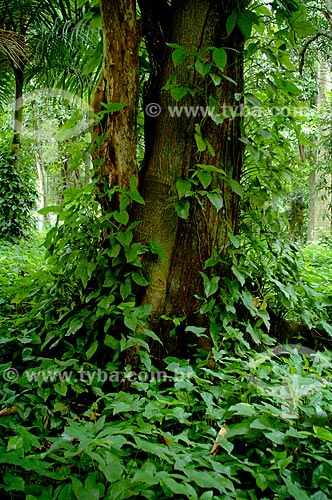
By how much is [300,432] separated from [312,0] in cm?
627

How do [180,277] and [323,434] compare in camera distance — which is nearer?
[323,434]

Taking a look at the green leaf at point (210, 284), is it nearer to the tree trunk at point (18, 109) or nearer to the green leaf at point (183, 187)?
the green leaf at point (183, 187)

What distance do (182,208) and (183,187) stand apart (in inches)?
3.6

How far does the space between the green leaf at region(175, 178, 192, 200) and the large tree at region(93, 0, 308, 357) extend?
37 mm

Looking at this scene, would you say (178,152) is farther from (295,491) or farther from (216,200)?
(295,491)

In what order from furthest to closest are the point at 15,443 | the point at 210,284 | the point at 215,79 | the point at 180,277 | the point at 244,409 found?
the point at 180,277 → the point at 210,284 → the point at 215,79 → the point at 244,409 → the point at 15,443

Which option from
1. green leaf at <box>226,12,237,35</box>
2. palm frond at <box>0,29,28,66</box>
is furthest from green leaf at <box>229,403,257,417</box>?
palm frond at <box>0,29,28,66</box>

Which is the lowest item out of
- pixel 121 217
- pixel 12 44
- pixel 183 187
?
pixel 121 217

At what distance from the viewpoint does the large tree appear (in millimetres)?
2016

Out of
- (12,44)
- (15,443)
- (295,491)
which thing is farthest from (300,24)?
(12,44)

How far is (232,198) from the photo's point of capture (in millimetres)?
2146

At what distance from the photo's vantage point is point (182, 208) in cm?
194

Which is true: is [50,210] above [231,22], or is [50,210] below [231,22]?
below

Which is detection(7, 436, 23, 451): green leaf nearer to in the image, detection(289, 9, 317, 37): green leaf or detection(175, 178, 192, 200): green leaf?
detection(175, 178, 192, 200): green leaf
